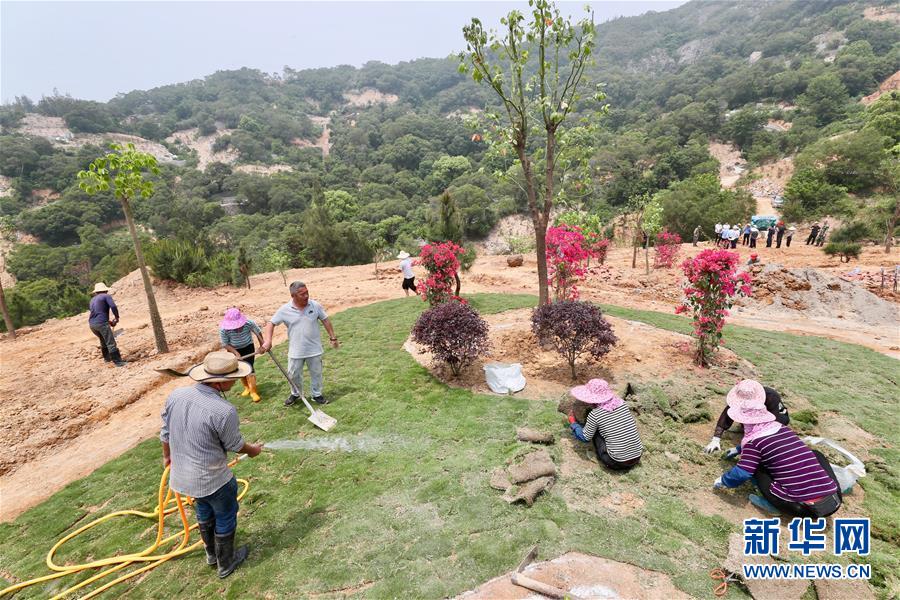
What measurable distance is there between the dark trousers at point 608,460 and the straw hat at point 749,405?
3.71 feet

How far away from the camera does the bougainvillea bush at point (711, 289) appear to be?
700cm

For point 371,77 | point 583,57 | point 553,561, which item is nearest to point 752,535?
point 553,561

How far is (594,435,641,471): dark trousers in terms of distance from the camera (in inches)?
175

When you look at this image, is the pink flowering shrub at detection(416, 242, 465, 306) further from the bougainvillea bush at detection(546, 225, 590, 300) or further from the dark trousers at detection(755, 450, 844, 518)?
the dark trousers at detection(755, 450, 844, 518)

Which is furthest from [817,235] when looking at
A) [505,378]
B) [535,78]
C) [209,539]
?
[209,539]

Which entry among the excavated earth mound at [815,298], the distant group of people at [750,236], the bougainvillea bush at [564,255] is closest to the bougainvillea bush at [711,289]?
the bougainvillea bush at [564,255]

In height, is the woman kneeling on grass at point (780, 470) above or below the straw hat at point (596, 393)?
below

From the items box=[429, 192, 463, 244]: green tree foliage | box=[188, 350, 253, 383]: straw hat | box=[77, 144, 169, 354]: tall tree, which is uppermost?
box=[77, 144, 169, 354]: tall tree

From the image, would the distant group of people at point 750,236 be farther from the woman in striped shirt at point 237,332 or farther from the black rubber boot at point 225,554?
the black rubber boot at point 225,554

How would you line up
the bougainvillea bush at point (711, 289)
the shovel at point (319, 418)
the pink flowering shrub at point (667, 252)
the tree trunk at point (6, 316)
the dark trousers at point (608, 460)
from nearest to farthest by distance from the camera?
the dark trousers at point (608, 460) → the shovel at point (319, 418) → the bougainvillea bush at point (711, 289) → the tree trunk at point (6, 316) → the pink flowering shrub at point (667, 252)

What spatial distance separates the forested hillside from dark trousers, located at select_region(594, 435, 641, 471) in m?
5.57

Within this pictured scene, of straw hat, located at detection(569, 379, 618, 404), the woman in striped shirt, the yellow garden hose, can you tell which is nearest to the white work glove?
straw hat, located at detection(569, 379, 618, 404)

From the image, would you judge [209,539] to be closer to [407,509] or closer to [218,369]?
[218,369]

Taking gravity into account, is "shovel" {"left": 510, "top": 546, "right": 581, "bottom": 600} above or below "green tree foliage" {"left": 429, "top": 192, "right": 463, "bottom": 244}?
below
